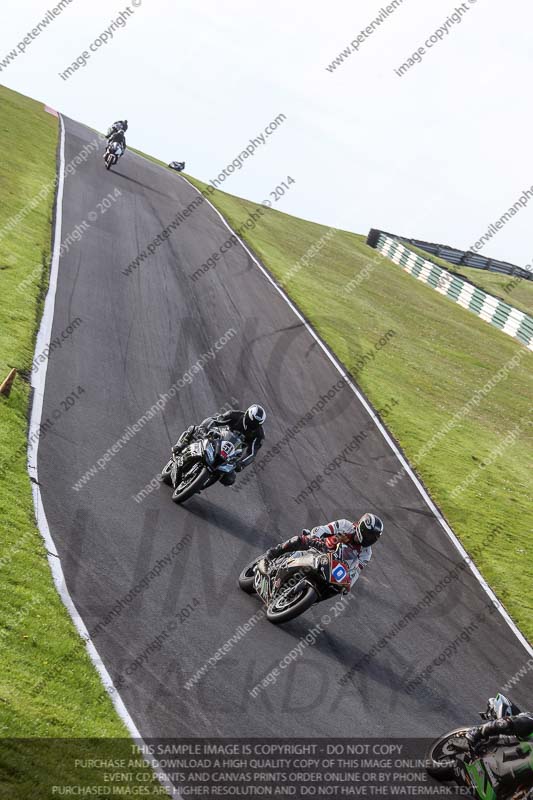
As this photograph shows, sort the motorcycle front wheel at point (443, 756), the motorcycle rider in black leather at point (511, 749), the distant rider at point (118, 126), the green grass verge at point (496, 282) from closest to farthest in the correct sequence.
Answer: the motorcycle rider in black leather at point (511, 749) < the motorcycle front wheel at point (443, 756) < the distant rider at point (118, 126) < the green grass verge at point (496, 282)

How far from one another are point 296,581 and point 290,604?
313 mm

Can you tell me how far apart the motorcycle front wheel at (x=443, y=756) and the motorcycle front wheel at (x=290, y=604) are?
2.29 metres

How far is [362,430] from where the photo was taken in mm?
22531

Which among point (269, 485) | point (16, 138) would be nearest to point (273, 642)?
point (269, 485)

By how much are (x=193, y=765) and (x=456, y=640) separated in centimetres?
642

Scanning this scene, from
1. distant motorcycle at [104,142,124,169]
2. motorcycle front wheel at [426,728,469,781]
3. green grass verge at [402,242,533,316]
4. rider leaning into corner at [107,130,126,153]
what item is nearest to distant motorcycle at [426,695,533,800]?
motorcycle front wheel at [426,728,469,781]

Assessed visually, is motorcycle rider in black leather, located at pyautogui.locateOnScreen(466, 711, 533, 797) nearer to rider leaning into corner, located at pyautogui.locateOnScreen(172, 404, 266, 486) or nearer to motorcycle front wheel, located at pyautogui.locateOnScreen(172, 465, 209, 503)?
motorcycle front wheel, located at pyautogui.locateOnScreen(172, 465, 209, 503)

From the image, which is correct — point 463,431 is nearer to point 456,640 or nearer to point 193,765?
point 456,640

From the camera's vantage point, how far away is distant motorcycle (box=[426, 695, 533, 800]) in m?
9.30

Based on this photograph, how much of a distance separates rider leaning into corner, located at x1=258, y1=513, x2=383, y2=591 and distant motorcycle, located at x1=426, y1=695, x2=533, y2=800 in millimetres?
2340

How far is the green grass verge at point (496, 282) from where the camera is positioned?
59750 millimetres

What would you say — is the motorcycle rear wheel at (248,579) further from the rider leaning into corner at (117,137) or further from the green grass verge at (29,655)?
the rider leaning into corner at (117,137)

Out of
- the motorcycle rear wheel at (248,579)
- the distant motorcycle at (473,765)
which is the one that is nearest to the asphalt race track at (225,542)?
the motorcycle rear wheel at (248,579)

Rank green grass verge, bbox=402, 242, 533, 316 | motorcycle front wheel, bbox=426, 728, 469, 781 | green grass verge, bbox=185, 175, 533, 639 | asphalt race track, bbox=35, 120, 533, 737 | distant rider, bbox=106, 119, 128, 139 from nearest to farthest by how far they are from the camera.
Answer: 1. motorcycle front wheel, bbox=426, 728, 469, 781
2. asphalt race track, bbox=35, 120, 533, 737
3. green grass verge, bbox=185, 175, 533, 639
4. distant rider, bbox=106, 119, 128, 139
5. green grass verge, bbox=402, 242, 533, 316
